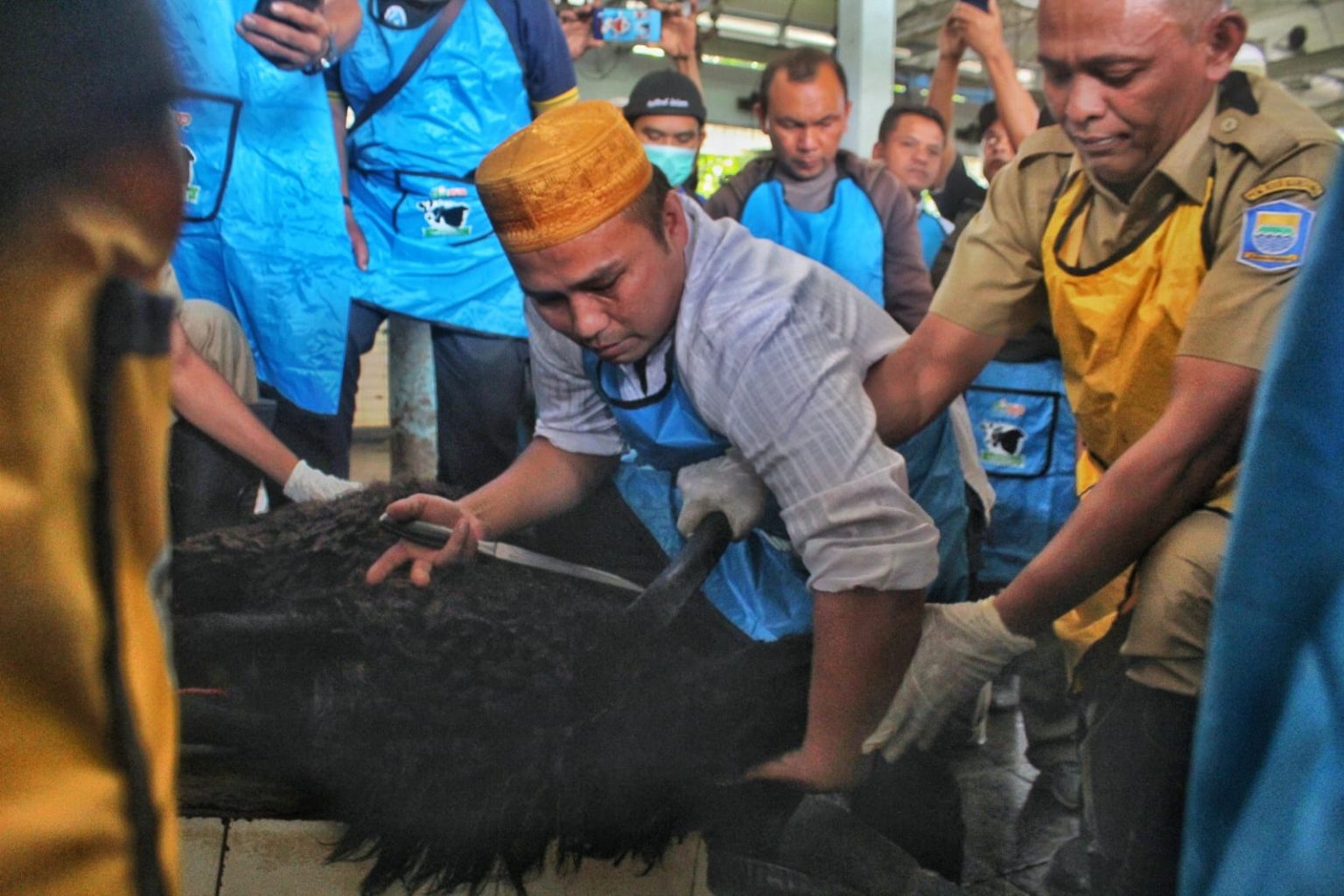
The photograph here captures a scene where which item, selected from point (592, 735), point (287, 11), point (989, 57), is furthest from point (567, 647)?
point (989, 57)

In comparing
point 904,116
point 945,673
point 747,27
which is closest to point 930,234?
point 904,116

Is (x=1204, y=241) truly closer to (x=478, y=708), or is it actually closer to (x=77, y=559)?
(x=478, y=708)

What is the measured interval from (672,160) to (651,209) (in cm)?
123

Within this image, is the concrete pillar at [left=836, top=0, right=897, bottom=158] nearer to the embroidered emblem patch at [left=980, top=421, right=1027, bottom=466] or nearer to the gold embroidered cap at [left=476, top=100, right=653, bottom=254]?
the embroidered emblem patch at [left=980, top=421, right=1027, bottom=466]

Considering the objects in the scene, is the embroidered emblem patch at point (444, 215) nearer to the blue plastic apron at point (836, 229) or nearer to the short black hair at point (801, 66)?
the blue plastic apron at point (836, 229)

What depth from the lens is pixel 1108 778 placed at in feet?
4.26

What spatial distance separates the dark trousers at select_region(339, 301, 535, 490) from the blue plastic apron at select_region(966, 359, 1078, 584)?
99cm

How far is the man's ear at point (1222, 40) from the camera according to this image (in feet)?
4.10

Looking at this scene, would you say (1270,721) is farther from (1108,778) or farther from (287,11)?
(287,11)

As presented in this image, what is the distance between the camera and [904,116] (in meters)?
3.17

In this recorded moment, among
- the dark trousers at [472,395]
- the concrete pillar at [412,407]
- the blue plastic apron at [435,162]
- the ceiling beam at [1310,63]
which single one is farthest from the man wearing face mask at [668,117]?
the ceiling beam at [1310,63]

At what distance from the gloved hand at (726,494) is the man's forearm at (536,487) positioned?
0.26 m

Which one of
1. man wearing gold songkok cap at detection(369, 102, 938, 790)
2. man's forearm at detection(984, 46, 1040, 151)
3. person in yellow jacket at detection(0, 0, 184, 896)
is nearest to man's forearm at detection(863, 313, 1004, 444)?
man wearing gold songkok cap at detection(369, 102, 938, 790)

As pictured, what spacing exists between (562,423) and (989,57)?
1.04 meters
